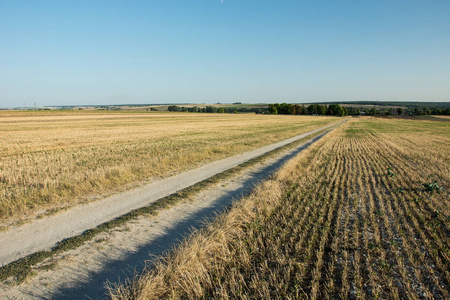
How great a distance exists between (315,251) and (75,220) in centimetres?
706

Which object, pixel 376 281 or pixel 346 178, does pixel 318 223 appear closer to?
pixel 376 281

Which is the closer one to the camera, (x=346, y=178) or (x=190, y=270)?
(x=190, y=270)

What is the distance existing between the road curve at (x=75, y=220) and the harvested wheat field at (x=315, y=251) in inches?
124

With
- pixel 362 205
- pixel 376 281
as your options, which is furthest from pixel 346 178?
pixel 376 281

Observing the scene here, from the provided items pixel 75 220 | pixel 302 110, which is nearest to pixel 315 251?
pixel 75 220

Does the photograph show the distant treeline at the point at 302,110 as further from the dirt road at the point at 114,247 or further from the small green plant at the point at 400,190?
the dirt road at the point at 114,247

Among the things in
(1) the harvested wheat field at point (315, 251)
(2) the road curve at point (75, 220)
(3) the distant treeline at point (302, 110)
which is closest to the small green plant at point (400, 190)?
(1) the harvested wheat field at point (315, 251)

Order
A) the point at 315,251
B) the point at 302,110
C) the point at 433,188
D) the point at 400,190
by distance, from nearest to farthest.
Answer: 1. the point at 315,251
2. the point at 433,188
3. the point at 400,190
4. the point at 302,110

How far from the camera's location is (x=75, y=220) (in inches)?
288

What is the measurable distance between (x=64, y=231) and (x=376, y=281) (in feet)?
25.7

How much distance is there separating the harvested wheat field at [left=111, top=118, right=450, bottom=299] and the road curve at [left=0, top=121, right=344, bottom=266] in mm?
3138

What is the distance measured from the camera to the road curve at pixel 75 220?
231 inches

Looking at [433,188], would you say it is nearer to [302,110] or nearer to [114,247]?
[114,247]

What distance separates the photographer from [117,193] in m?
9.84
